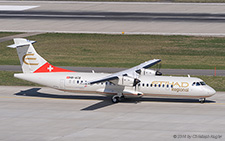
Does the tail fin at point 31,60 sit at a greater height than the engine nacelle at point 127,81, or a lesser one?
greater

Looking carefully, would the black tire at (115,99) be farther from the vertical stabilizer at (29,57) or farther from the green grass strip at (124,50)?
the green grass strip at (124,50)

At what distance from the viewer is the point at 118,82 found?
38000 mm

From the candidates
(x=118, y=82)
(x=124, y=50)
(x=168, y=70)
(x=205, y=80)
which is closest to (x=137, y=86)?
(x=118, y=82)

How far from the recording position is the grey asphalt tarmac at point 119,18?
243 ft

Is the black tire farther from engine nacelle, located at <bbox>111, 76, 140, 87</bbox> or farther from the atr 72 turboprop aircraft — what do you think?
engine nacelle, located at <bbox>111, 76, 140, 87</bbox>

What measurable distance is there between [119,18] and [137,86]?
1727 inches

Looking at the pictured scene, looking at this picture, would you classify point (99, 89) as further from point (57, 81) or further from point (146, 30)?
point (146, 30)

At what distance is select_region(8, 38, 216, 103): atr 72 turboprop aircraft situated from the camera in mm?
38875

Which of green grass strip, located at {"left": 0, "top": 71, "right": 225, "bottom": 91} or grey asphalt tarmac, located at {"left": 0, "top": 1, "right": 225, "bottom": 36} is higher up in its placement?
grey asphalt tarmac, located at {"left": 0, "top": 1, "right": 225, "bottom": 36}

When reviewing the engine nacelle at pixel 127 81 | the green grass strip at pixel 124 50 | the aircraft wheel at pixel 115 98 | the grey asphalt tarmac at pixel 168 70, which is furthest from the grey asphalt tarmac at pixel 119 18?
the engine nacelle at pixel 127 81

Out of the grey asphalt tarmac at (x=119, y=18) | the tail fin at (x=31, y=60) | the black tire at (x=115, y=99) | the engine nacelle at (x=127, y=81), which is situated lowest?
the black tire at (x=115, y=99)

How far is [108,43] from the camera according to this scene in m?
67.6

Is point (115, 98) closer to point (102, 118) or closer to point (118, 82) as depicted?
point (118, 82)

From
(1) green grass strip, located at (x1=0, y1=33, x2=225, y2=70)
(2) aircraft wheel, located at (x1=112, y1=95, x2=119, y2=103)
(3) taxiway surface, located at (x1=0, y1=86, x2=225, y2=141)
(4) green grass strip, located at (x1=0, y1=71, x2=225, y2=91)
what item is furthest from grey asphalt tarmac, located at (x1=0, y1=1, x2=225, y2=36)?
(2) aircraft wheel, located at (x1=112, y1=95, x2=119, y2=103)
